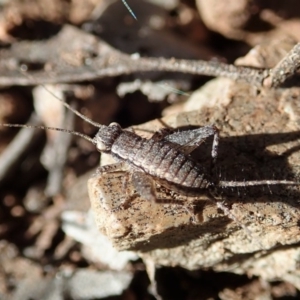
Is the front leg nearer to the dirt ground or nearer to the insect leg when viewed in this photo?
the insect leg

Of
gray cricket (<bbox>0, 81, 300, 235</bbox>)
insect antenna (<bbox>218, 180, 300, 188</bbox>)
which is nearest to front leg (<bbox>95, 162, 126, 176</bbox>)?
gray cricket (<bbox>0, 81, 300, 235</bbox>)

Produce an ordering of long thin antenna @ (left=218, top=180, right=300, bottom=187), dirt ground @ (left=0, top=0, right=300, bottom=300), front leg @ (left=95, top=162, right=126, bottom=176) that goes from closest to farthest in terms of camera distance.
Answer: long thin antenna @ (left=218, top=180, right=300, bottom=187), front leg @ (left=95, top=162, right=126, bottom=176), dirt ground @ (left=0, top=0, right=300, bottom=300)

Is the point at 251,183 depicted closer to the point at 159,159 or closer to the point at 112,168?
the point at 159,159

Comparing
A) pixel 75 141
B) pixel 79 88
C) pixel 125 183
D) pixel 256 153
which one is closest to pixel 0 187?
pixel 75 141

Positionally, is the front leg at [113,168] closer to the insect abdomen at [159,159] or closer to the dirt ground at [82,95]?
the insect abdomen at [159,159]

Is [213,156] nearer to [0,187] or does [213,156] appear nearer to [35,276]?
[35,276]

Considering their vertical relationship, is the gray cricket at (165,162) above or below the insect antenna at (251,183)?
below

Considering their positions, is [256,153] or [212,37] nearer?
[256,153]

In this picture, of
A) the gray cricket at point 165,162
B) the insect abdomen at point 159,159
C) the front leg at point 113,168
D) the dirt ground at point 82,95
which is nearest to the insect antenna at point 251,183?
the gray cricket at point 165,162
